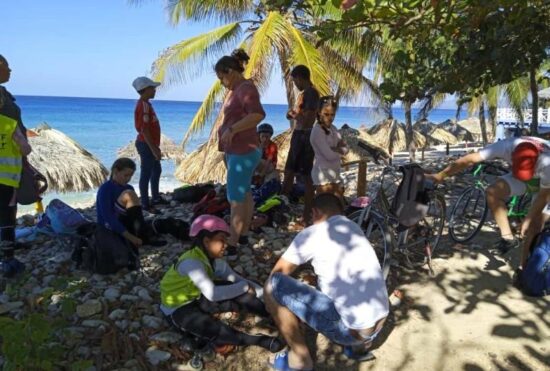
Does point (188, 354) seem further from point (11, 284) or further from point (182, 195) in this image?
point (182, 195)

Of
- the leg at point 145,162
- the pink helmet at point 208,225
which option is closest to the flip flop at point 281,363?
the pink helmet at point 208,225

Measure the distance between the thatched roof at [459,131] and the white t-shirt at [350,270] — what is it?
30.5 meters

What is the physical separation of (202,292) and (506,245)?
320 centimetres

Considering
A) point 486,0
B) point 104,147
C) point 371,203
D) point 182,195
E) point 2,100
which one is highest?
point 486,0

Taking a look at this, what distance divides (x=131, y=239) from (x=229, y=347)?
5.61ft

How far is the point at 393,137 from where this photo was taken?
25016 mm

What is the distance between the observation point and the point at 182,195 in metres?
7.29

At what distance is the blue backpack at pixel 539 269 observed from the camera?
13.6 feet

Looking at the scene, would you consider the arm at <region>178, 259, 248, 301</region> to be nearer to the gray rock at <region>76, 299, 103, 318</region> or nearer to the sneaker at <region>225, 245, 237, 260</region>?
the gray rock at <region>76, 299, 103, 318</region>

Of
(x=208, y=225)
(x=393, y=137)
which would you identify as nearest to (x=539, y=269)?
(x=208, y=225)

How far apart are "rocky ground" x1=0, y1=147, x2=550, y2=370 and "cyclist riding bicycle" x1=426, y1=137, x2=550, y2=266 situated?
25.1 inches

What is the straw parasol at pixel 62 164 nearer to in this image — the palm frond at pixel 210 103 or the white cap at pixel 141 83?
the palm frond at pixel 210 103

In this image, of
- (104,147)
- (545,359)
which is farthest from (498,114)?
(104,147)

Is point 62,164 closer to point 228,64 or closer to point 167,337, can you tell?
point 228,64
